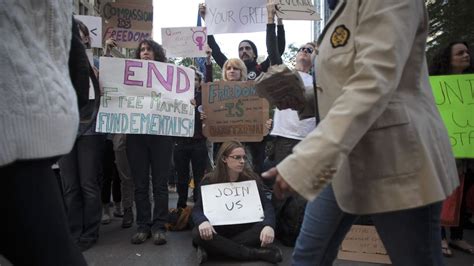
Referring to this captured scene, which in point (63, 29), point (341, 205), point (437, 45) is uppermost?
point (437, 45)

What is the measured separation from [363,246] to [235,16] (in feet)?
10.6

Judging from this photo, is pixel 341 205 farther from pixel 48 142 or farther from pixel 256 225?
pixel 256 225

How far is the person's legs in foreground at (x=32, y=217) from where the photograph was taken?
1.04m

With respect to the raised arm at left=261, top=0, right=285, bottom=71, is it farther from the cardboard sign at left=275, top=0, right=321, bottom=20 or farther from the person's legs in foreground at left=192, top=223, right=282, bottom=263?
the person's legs in foreground at left=192, top=223, right=282, bottom=263

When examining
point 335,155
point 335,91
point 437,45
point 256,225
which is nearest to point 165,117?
point 256,225

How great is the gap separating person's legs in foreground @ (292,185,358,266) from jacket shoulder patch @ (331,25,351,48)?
54cm

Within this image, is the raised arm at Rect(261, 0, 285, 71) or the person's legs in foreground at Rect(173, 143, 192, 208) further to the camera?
the person's legs in foreground at Rect(173, 143, 192, 208)

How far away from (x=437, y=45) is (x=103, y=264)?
5189 millimetres

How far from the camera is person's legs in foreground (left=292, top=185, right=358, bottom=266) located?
5.60ft

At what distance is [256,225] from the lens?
3.93 metres

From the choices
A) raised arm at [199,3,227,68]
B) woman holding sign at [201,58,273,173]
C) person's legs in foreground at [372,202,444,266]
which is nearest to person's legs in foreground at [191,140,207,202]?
woman holding sign at [201,58,273,173]

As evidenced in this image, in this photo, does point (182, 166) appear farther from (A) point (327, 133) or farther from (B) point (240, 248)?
(A) point (327, 133)

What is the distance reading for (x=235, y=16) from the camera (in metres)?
5.71

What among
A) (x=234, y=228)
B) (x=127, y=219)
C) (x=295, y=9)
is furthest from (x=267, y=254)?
(x=295, y=9)
